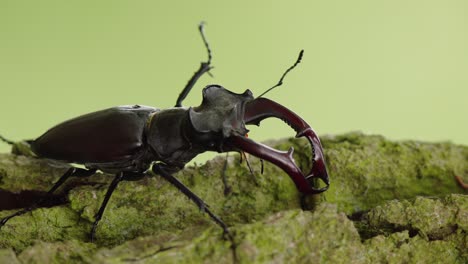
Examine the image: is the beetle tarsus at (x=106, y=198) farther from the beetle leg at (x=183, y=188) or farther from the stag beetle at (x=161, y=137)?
the beetle leg at (x=183, y=188)

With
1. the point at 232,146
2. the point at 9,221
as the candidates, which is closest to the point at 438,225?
the point at 232,146

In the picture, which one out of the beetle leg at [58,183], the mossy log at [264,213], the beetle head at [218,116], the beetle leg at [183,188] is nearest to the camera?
the mossy log at [264,213]

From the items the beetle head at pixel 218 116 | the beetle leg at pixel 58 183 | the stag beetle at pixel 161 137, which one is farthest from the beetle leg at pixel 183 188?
the beetle leg at pixel 58 183

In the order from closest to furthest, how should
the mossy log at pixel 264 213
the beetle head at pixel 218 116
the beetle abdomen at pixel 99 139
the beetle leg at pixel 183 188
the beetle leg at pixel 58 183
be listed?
the mossy log at pixel 264 213 → the beetle leg at pixel 183 188 → the beetle leg at pixel 58 183 → the beetle head at pixel 218 116 → the beetle abdomen at pixel 99 139

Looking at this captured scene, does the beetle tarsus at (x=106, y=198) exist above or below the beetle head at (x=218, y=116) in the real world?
below

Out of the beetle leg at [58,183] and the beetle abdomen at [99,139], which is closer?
the beetle leg at [58,183]

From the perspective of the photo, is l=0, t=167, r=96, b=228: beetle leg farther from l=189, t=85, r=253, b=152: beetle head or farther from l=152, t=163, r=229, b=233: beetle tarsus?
l=189, t=85, r=253, b=152: beetle head

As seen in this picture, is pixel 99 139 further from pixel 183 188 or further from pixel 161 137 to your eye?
pixel 183 188

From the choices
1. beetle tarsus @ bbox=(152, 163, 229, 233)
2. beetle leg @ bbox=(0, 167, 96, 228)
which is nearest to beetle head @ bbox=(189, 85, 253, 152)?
beetle tarsus @ bbox=(152, 163, 229, 233)
